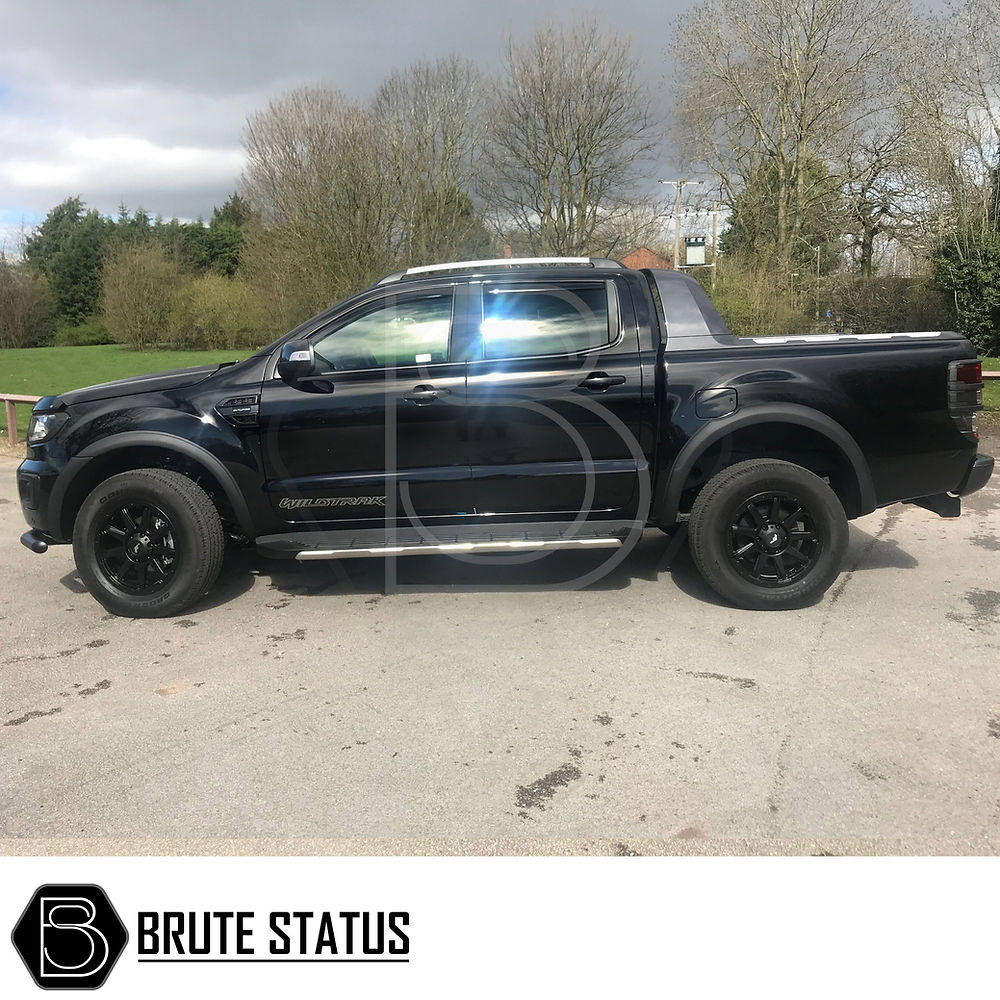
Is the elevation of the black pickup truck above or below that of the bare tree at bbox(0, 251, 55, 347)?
below

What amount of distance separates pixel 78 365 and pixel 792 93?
26.0 metres

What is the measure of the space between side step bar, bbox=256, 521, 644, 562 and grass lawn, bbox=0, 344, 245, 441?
11.5m

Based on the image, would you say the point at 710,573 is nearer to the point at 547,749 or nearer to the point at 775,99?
the point at 547,749

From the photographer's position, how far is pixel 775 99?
73.6ft

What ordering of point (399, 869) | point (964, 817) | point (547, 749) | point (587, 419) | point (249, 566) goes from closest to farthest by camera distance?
point (399, 869) < point (964, 817) < point (547, 749) < point (587, 419) < point (249, 566)

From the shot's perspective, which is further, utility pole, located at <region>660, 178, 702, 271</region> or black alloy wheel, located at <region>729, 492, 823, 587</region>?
utility pole, located at <region>660, 178, 702, 271</region>

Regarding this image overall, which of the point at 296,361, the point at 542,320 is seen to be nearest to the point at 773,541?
the point at 542,320

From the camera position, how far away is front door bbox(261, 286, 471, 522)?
4.36 metres

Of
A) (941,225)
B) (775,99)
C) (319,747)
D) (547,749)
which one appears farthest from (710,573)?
(775,99)

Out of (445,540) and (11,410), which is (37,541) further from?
(11,410)

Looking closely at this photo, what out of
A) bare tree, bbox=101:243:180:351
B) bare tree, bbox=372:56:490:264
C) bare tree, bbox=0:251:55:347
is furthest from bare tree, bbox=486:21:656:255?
bare tree, bbox=0:251:55:347

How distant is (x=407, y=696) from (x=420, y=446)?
4.74ft

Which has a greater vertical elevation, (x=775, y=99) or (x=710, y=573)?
(x=775, y=99)

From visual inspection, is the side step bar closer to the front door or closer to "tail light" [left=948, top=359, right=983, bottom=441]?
the front door
